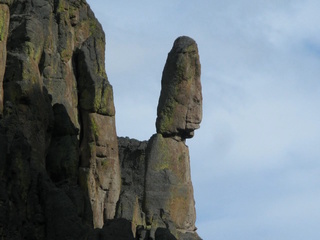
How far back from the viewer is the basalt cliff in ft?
92.0

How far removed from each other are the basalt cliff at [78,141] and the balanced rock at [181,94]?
0.08 feet

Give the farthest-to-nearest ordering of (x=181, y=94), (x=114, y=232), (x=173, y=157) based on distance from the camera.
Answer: (x=181, y=94)
(x=173, y=157)
(x=114, y=232)

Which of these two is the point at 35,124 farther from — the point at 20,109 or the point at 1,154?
the point at 1,154

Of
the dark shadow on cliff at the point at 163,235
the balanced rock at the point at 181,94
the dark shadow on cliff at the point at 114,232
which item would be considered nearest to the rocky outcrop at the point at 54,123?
the dark shadow on cliff at the point at 114,232

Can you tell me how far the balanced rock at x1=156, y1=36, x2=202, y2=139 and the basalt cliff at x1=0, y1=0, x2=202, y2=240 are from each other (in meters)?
0.02

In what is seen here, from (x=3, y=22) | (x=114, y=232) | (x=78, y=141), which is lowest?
(x=114, y=232)

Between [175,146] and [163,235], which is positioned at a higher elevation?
[175,146]

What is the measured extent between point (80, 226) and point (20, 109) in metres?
3.47

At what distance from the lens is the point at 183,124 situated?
38719mm

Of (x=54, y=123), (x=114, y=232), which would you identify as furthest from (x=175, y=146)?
(x=114, y=232)

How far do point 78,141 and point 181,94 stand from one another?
3.42 m

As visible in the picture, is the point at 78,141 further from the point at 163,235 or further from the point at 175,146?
the point at 163,235

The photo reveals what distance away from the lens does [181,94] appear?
38.9 meters

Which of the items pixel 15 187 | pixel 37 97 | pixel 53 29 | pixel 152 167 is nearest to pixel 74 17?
pixel 53 29
